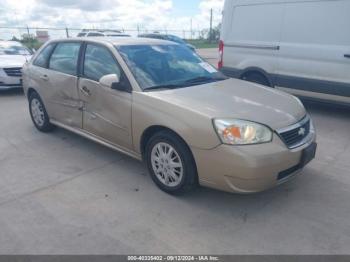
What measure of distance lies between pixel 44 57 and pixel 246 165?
393 centimetres

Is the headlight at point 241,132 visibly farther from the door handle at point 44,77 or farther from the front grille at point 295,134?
the door handle at point 44,77

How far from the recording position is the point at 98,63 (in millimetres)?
4285

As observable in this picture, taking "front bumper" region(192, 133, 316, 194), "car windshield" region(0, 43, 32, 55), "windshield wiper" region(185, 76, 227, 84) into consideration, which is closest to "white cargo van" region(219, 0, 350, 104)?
"windshield wiper" region(185, 76, 227, 84)

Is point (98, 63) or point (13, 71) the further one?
point (13, 71)

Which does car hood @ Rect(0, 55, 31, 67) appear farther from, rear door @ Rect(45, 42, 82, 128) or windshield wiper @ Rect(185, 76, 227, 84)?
windshield wiper @ Rect(185, 76, 227, 84)

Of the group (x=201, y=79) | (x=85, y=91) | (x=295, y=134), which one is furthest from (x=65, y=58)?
(x=295, y=134)

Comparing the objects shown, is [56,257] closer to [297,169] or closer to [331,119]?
[297,169]

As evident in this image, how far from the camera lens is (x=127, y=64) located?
3900 mm

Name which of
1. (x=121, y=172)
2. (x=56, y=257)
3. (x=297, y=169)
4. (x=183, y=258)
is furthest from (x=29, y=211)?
(x=297, y=169)

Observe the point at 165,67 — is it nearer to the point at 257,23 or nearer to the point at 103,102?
the point at 103,102

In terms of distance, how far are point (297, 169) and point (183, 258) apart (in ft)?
4.78

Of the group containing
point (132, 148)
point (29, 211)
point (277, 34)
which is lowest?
point (29, 211)

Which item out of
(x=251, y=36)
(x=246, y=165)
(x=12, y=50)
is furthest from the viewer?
(x=12, y=50)

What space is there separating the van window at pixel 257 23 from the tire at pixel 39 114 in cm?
419
